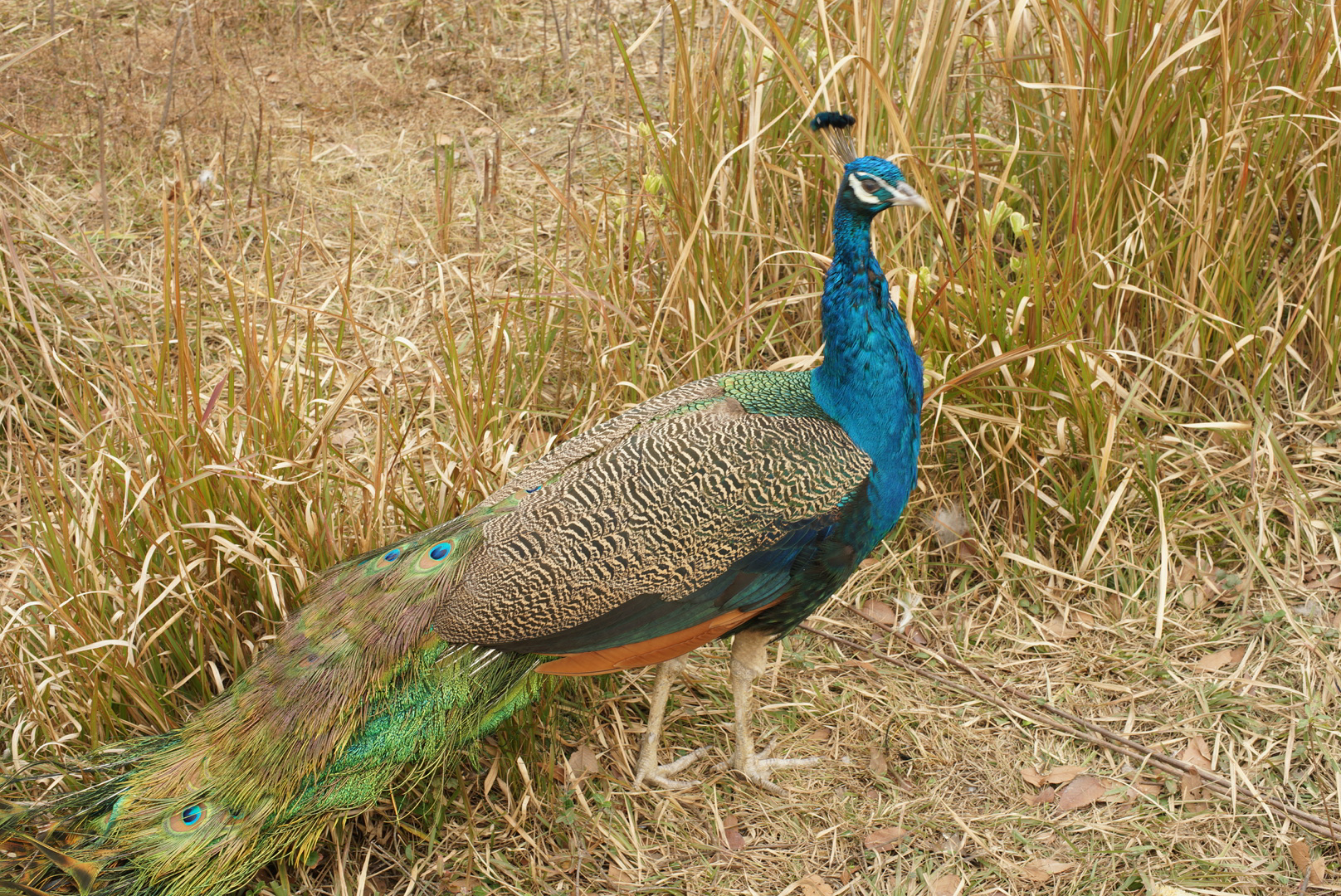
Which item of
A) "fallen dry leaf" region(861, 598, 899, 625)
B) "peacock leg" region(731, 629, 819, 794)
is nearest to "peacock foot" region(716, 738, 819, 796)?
"peacock leg" region(731, 629, 819, 794)

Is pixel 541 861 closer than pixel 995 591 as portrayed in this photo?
Yes

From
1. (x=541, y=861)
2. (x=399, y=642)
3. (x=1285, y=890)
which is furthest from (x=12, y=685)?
(x=1285, y=890)

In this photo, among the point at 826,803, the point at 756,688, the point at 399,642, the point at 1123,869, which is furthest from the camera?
the point at 756,688

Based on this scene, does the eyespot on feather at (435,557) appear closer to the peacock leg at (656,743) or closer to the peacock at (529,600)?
the peacock at (529,600)

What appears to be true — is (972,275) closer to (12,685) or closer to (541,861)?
(541,861)

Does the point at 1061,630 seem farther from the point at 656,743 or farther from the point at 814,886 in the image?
the point at 656,743

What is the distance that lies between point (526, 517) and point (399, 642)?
390mm

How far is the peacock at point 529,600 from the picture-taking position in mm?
2197

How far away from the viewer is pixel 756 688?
3082mm

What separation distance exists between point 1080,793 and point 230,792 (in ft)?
6.54

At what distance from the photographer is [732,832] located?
2.73m

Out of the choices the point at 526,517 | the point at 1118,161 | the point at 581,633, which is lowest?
the point at 581,633

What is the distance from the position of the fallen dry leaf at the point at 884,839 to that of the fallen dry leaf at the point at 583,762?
71cm

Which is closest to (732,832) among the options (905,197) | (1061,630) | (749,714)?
(749,714)
